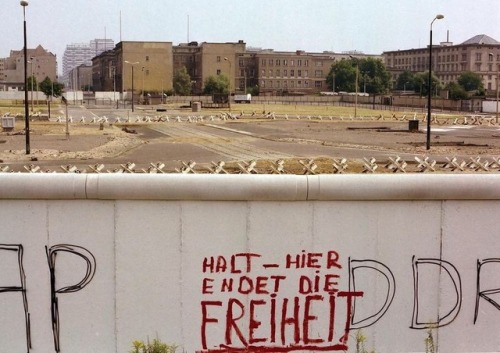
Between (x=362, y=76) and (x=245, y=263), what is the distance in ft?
561

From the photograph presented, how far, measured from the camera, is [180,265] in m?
7.57

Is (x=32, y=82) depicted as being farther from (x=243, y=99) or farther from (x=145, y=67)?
(x=145, y=67)

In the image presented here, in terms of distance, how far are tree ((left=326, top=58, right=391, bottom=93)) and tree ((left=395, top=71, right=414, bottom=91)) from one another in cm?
513

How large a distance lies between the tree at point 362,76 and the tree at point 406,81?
5127mm

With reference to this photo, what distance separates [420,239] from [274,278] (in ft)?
6.08

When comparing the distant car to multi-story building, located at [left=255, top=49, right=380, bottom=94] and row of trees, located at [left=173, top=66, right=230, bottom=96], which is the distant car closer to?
row of trees, located at [left=173, top=66, right=230, bottom=96]

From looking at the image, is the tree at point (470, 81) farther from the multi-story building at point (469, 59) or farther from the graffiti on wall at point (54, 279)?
the graffiti on wall at point (54, 279)

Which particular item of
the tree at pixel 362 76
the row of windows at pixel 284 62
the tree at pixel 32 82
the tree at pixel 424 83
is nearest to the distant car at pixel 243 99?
the tree at pixel 424 83

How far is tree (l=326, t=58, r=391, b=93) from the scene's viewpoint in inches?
6668

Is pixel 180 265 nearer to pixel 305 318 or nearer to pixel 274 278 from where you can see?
pixel 274 278

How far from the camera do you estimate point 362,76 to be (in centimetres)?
17325

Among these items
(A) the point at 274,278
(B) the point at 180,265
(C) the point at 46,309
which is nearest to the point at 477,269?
(A) the point at 274,278

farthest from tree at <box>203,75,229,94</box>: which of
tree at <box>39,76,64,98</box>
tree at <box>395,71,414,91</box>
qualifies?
tree at <box>395,71,414,91</box>

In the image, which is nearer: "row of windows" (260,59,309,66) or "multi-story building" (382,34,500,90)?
"multi-story building" (382,34,500,90)
